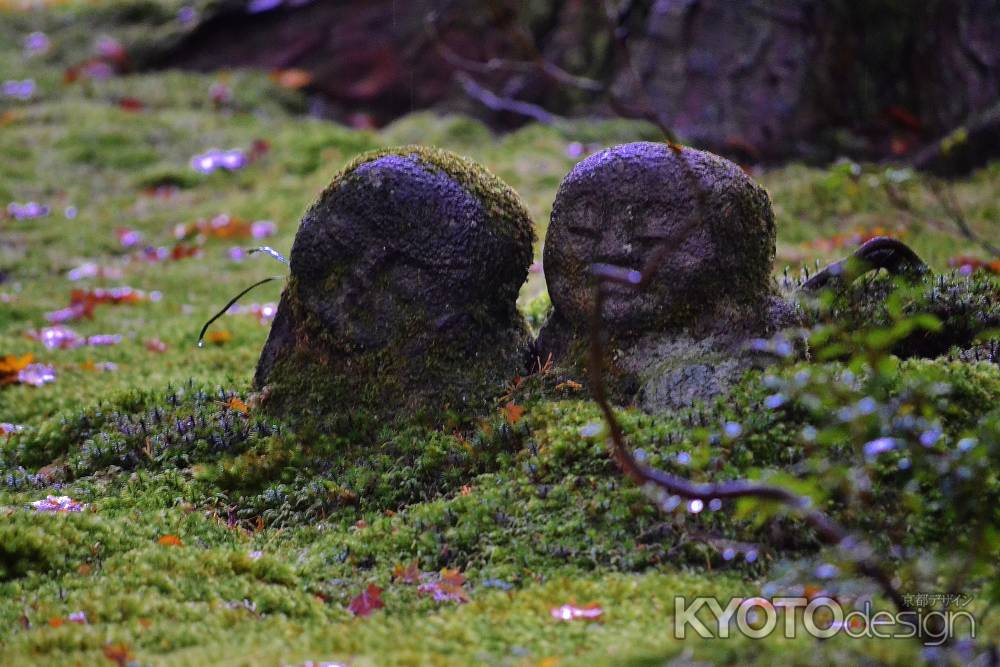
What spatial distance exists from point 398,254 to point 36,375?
11.9 ft

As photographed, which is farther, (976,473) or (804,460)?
A: (804,460)

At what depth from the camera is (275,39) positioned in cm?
1708

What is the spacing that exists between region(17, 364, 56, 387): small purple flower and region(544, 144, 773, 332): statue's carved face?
433cm

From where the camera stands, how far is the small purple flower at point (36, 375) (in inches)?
279

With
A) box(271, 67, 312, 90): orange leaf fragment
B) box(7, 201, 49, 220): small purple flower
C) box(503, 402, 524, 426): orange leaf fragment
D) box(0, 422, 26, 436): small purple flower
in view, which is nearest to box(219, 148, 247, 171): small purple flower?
box(7, 201, 49, 220): small purple flower

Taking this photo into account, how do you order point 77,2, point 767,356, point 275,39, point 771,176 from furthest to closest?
point 77,2, point 275,39, point 771,176, point 767,356

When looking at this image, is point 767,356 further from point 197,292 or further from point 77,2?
point 77,2

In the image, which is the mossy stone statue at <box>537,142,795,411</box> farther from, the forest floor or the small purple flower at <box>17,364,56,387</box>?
the small purple flower at <box>17,364,56,387</box>

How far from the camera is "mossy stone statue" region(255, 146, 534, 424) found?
531 cm

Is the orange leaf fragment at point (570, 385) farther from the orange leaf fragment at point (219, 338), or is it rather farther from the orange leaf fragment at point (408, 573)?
the orange leaf fragment at point (219, 338)

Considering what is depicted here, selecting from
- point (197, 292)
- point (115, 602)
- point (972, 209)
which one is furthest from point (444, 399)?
point (972, 209)

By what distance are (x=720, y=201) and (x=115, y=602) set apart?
11.5 feet

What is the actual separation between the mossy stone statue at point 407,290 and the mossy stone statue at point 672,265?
18.4 inches

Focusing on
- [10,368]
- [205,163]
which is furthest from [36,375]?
[205,163]
